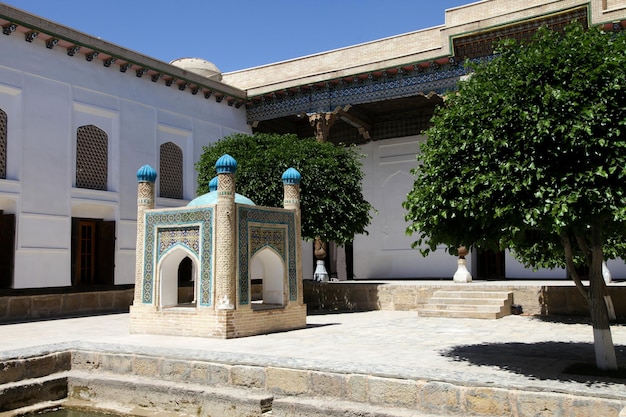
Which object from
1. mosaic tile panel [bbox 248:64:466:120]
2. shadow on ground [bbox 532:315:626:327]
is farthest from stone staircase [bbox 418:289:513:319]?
mosaic tile panel [bbox 248:64:466:120]

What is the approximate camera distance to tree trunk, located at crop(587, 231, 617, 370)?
6211 millimetres

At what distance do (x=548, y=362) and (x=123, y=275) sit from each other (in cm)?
1221

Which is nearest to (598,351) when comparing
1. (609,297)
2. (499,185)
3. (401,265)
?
(499,185)

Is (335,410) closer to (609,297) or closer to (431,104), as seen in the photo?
(609,297)

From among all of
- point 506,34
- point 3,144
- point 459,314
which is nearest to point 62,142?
point 3,144

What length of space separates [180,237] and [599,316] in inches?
248

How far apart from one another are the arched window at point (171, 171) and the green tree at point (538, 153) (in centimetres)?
1239

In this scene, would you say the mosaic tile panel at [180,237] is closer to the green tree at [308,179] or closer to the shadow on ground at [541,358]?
the shadow on ground at [541,358]

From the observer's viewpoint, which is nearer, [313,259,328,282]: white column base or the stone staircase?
the stone staircase

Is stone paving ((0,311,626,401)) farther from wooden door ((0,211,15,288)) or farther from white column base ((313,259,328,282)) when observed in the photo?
white column base ((313,259,328,282))

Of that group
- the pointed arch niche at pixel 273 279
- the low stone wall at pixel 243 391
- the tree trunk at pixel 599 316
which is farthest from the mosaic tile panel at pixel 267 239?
the tree trunk at pixel 599 316

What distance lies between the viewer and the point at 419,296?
14.6 meters

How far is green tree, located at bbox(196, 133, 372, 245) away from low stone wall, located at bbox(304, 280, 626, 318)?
1576 millimetres

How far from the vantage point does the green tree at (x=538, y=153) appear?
18.7ft
